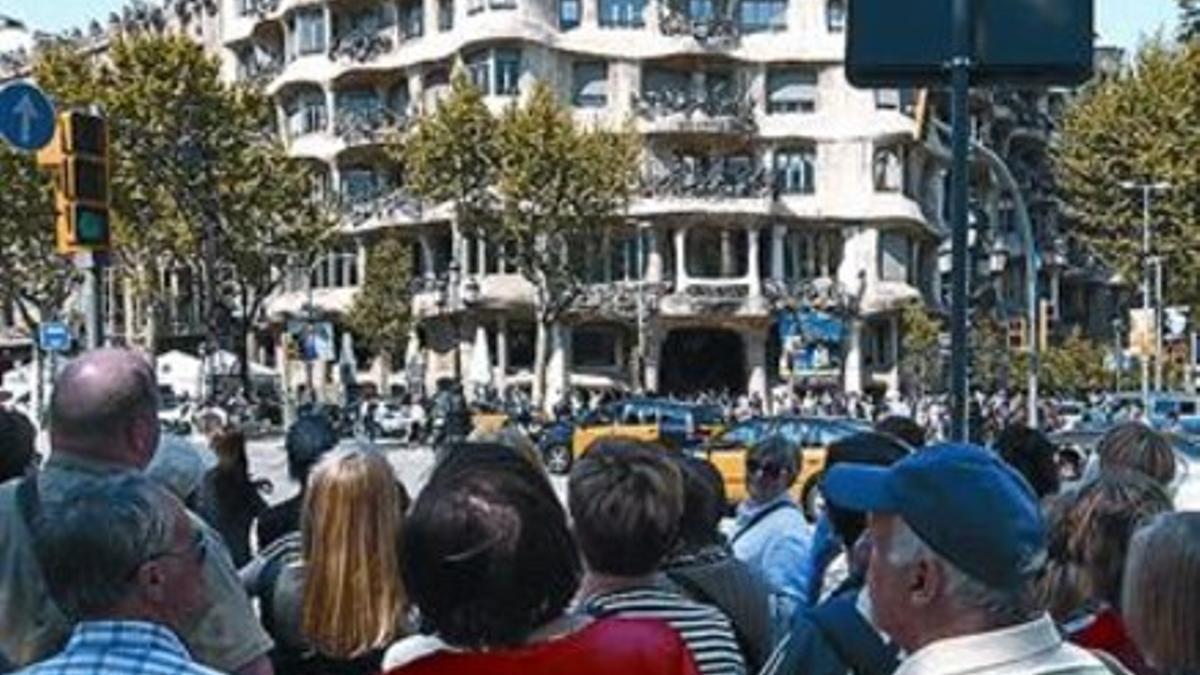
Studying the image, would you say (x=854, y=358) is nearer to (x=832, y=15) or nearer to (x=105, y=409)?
(x=832, y=15)

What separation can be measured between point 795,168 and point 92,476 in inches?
2476

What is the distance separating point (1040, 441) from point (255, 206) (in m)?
46.4

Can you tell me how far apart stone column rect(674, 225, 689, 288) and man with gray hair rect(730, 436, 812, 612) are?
57.1 meters

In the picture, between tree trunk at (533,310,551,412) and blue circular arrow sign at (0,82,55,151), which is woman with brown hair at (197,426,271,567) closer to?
blue circular arrow sign at (0,82,55,151)

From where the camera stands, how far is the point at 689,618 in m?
4.24

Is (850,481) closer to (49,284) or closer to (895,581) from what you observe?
(895,581)

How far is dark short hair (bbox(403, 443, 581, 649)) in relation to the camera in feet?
10.3

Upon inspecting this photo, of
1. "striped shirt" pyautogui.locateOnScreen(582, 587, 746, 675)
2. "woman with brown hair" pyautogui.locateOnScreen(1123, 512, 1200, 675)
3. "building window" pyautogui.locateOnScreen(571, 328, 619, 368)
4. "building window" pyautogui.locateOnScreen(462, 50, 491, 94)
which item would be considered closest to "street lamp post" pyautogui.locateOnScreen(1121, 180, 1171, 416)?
"building window" pyautogui.locateOnScreen(571, 328, 619, 368)

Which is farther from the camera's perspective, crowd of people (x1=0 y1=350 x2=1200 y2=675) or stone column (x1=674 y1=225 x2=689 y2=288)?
stone column (x1=674 y1=225 x2=689 y2=288)

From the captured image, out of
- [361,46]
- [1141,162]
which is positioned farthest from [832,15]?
[1141,162]

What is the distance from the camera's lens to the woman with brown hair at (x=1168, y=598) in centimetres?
348

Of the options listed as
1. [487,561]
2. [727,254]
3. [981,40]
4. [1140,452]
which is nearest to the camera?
[487,561]

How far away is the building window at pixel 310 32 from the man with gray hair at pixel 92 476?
219 ft

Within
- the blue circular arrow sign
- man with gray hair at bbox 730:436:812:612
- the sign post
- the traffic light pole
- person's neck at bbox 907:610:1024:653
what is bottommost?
man with gray hair at bbox 730:436:812:612
